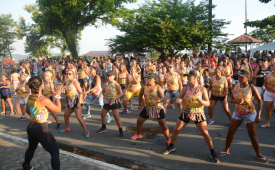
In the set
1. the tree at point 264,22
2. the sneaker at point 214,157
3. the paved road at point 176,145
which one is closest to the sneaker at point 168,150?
the paved road at point 176,145

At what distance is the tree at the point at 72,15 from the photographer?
23.5 m

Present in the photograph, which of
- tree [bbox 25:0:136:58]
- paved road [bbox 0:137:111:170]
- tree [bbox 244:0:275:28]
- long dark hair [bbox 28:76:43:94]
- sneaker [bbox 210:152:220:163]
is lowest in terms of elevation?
paved road [bbox 0:137:111:170]

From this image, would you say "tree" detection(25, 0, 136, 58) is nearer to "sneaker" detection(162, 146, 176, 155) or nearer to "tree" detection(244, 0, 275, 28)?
"tree" detection(244, 0, 275, 28)

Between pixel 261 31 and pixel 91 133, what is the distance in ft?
133

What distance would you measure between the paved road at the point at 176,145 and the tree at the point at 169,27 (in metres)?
10.1

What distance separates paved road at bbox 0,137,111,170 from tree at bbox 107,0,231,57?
12803 mm

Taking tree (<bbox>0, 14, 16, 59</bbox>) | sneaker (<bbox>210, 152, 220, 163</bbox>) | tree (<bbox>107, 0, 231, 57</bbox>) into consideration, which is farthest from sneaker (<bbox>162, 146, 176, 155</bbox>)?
tree (<bbox>0, 14, 16, 59</bbox>)

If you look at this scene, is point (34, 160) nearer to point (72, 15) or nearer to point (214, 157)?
point (214, 157)

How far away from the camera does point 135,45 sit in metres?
18.6

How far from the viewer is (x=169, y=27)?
1584 centimetres

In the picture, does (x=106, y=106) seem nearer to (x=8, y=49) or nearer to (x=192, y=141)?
(x=192, y=141)

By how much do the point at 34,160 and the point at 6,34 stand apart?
5091 cm

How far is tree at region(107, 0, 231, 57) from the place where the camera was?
15.9m

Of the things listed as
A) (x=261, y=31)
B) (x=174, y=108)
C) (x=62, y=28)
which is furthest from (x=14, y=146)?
(x=261, y=31)
